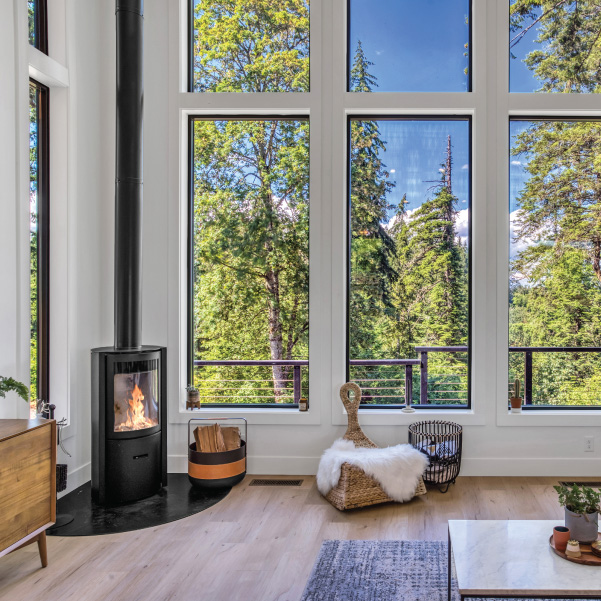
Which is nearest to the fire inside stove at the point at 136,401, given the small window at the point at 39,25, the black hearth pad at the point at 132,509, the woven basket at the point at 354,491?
the black hearth pad at the point at 132,509

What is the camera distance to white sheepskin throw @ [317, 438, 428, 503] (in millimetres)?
3107

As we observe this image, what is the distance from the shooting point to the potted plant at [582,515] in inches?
71.7

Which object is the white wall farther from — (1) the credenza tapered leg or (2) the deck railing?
(1) the credenza tapered leg

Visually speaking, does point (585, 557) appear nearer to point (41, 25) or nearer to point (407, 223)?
point (407, 223)

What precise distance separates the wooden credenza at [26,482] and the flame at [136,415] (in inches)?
27.7

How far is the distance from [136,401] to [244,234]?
4.91 ft

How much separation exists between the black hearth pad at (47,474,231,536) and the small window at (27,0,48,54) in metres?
2.88

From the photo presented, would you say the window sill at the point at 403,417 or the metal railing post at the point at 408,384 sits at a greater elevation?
the metal railing post at the point at 408,384

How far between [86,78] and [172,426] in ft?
8.38

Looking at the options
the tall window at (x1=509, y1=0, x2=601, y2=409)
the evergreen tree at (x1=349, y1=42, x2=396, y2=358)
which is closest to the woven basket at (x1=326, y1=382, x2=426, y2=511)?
the evergreen tree at (x1=349, y1=42, x2=396, y2=358)

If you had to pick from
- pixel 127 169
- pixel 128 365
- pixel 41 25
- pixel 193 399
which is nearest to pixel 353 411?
pixel 193 399

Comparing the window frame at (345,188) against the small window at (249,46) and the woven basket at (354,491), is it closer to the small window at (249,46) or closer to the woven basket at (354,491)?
the small window at (249,46)

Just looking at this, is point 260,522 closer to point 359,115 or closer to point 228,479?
point 228,479

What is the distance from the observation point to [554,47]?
380 centimetres
